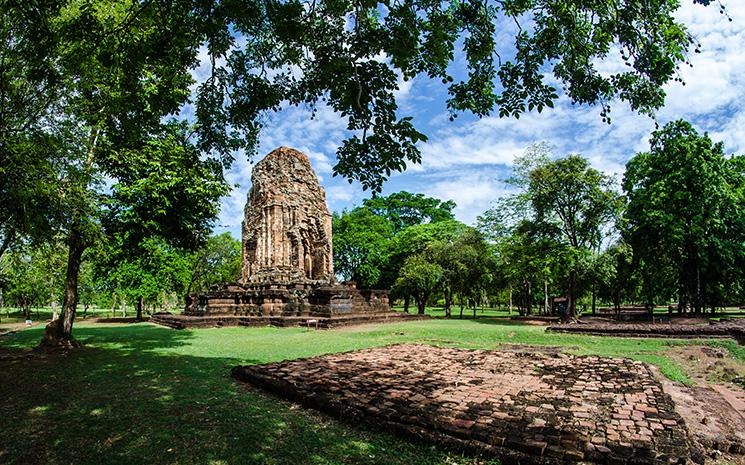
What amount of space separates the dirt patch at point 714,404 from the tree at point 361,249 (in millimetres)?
27619

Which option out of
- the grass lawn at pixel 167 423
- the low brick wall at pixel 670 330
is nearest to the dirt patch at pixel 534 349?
the grass lawn at pixel 167 423

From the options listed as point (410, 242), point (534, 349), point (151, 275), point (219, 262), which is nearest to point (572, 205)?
point (534, 349)

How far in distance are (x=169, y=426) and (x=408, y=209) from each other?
41.6 metres

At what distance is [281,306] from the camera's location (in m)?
20.2

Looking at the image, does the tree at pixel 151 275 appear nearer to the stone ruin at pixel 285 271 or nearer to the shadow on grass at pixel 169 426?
the stone ruin at pixel 285 271

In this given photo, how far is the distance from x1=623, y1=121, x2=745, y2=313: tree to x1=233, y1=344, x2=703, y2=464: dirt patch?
18142mm

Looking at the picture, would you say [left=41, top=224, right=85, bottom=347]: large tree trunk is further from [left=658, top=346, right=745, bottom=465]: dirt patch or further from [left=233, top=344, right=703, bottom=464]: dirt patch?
[left=658, top=346, right=745, bottom=465]: dirt patch

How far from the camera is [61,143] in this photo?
7.73 m

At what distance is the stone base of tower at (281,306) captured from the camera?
18.5 metres

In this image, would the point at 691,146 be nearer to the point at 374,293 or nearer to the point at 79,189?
the point at 374,293

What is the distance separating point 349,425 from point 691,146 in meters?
24.8

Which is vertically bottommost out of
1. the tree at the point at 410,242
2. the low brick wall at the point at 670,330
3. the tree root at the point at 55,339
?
the low brick wall at the point at 670,330

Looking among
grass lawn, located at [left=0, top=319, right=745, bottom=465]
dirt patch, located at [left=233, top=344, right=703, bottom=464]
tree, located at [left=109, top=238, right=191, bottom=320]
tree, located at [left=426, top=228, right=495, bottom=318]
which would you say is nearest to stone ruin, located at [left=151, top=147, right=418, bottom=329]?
tree, located at [left=109, top=238, right=191, bottom=320]

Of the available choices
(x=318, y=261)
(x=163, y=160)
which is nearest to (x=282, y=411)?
(x=163, y=160)
